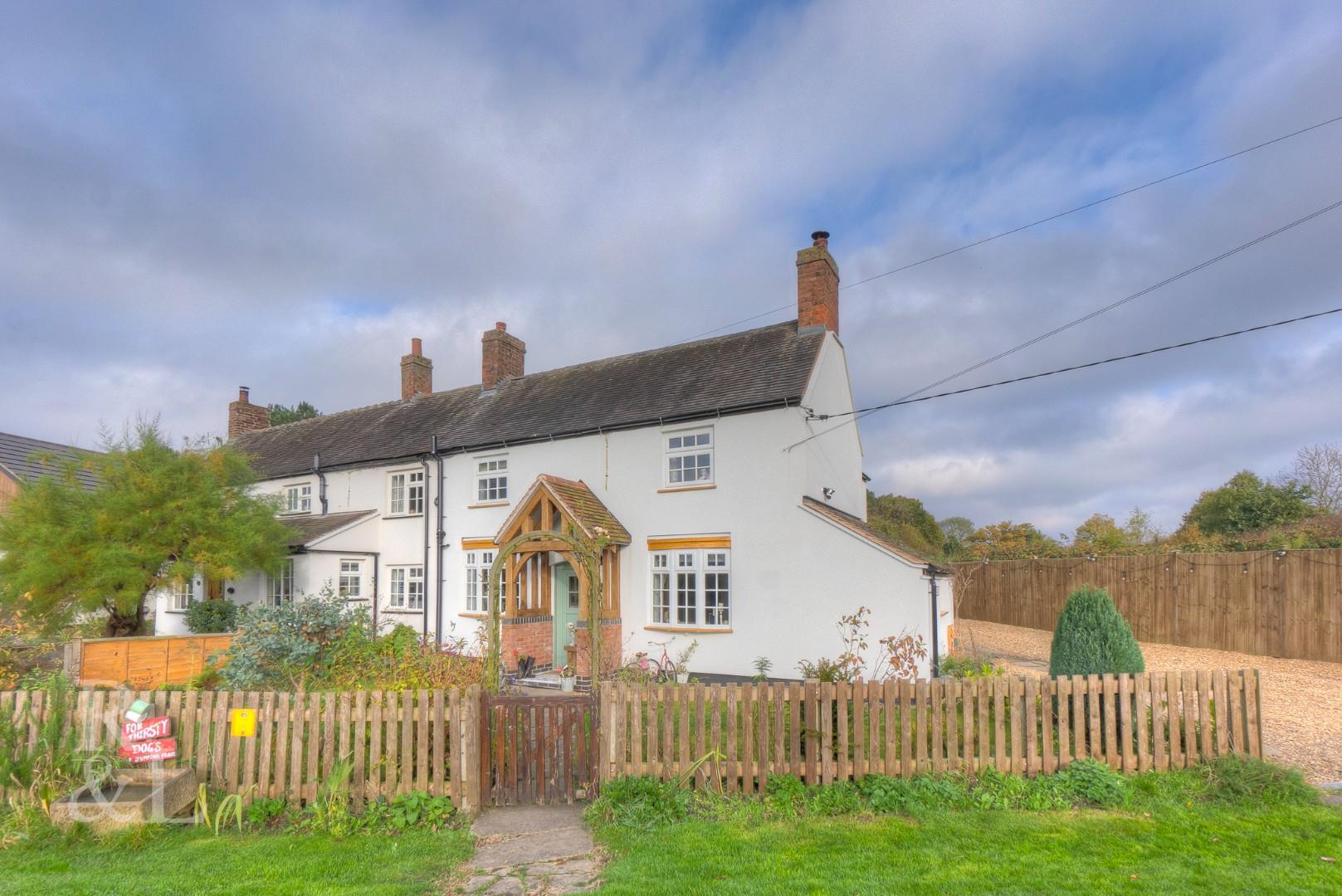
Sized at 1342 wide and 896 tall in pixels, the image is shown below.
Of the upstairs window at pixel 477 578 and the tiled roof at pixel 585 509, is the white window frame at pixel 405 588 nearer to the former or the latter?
the upstairs window at pixel 477 578

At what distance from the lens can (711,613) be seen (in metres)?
15.8

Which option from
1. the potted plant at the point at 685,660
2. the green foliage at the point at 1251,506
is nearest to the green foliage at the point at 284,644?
the potted plant at the point at 685,660

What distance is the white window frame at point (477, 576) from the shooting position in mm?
19109

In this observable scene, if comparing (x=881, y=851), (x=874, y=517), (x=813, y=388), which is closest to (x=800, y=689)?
(x=881, y=851)

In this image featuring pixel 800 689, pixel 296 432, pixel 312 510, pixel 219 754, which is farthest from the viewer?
pixel 296 432

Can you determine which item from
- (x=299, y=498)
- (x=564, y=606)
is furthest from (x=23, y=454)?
(x=564, y=606)

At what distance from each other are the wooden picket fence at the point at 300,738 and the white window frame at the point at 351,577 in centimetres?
1362

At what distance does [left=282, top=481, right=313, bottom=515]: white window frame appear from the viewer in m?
24.2

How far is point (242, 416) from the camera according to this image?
31.4m

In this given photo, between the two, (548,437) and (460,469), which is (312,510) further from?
(548,437)

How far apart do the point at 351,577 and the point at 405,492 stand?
296 centimetres

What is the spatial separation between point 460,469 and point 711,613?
8.94 m

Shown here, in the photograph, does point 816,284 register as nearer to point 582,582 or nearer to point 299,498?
point 582,582

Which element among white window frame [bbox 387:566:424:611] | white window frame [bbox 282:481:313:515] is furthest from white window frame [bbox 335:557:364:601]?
white window frame [bbox 282:481:313:515]
